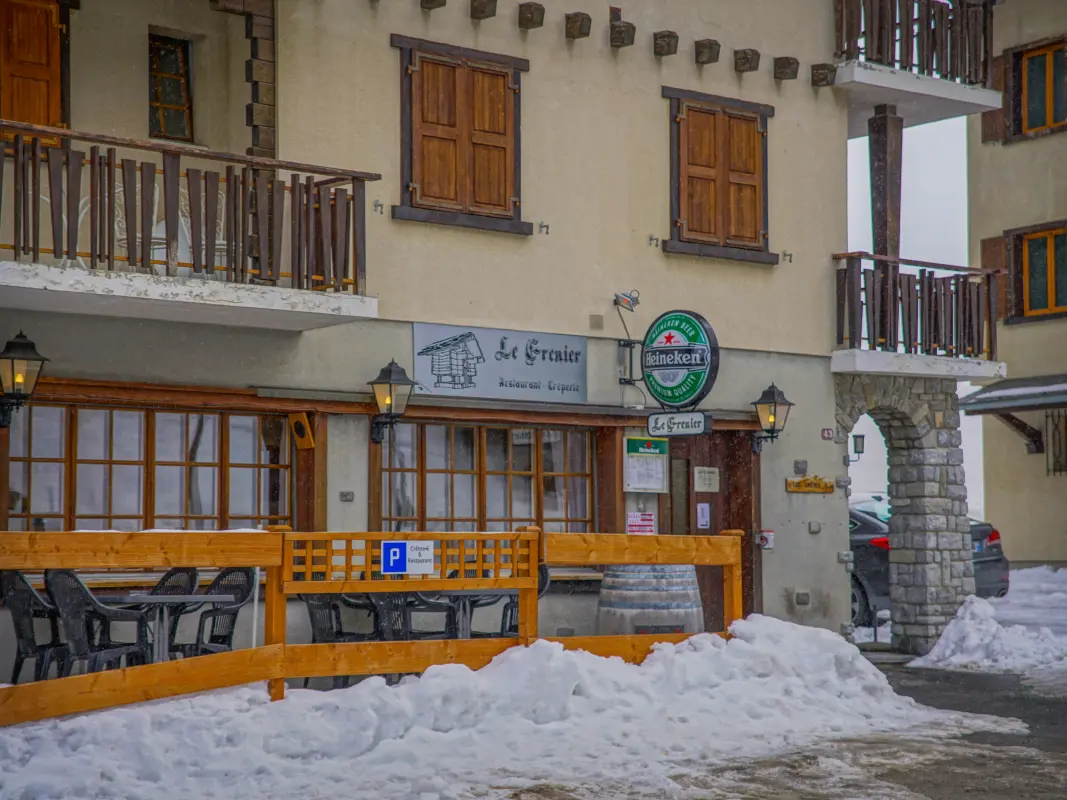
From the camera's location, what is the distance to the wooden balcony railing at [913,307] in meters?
15.9

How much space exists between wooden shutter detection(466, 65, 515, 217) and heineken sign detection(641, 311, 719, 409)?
1.68m

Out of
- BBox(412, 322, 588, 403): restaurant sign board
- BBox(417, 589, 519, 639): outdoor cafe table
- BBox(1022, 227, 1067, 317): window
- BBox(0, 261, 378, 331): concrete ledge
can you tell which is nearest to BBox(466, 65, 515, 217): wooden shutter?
A: BBox(412, 322, 588, 403): restaurant sign board

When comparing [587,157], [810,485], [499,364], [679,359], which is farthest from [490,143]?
[810,485]

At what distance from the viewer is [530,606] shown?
10.1 metres

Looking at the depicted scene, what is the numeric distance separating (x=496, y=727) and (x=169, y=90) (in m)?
6.68

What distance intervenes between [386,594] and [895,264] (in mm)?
7191

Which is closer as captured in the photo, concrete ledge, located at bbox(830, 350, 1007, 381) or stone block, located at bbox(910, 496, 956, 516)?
concrete ledge, located at bbox(830, 350, 1007, 381)

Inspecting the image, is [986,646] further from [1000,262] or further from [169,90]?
[1000,262]

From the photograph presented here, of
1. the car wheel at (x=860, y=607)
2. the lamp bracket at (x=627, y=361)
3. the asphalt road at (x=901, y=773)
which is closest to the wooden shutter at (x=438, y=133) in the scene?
the lamp bracket at (x=627, y=361)

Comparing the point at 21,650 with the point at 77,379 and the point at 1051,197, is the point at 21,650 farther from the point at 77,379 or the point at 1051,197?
the point at 1051,197

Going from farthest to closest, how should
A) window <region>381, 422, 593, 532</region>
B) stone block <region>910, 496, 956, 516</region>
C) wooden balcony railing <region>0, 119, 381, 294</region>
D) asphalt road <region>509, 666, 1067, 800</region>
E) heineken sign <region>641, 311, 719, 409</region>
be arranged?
stone block <region>910, 496, 956, 516</region> < heineken sign <region>641, 311, 719, 409</region> < window <region>381, 422, 593, 532</region> < wooden balcony railing <region>0, 119, 381, 294</region> < asphalt road <region>509, 666, 1067, 800</region>

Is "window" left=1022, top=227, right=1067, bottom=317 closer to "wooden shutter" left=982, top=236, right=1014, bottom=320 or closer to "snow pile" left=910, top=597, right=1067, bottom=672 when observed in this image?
"wooden shutter" left=982, top=236, right=1014, bottom=320

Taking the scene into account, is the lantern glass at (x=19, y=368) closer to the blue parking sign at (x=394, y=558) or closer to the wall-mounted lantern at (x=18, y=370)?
the wall-mounted lantern at (x=18, y=370)

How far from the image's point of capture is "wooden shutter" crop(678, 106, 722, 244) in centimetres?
1479
